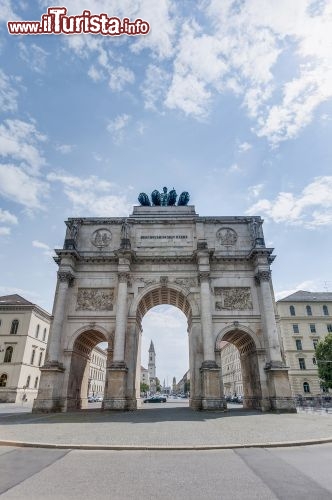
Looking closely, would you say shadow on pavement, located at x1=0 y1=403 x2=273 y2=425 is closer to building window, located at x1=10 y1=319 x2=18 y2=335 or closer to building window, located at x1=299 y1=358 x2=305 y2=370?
building window, located at x1=10 y1=319 x2=18 y2=335

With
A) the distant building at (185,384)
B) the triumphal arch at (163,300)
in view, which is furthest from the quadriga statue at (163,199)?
the distant building at (185,384)

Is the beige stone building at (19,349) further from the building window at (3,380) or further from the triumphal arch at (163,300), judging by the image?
the triumphal arch at (163,300)

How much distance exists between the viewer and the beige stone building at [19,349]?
42.1 meters

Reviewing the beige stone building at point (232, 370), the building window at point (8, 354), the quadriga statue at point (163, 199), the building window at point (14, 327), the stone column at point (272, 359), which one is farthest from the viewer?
the beige stone building at point (232, 370)

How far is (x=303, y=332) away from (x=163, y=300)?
99.3 ft

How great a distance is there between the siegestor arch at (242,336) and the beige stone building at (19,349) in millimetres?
30745

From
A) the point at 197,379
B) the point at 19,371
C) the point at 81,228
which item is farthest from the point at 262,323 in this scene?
the point at 19,371

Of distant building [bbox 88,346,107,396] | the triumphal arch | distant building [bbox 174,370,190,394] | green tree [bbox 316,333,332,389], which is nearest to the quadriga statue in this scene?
the triumphal arch

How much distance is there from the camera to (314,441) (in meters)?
9.33

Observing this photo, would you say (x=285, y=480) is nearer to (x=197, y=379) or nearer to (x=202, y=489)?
(x=202, y=489)

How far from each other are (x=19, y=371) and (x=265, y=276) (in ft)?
118

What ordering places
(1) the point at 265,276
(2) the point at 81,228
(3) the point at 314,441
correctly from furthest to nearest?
(2) the point at 81,228
(1) the point at 265,276
(3) the point at 314,441

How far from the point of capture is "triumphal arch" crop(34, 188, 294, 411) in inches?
861

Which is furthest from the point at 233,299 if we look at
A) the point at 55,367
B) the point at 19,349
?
the point at 19,349
